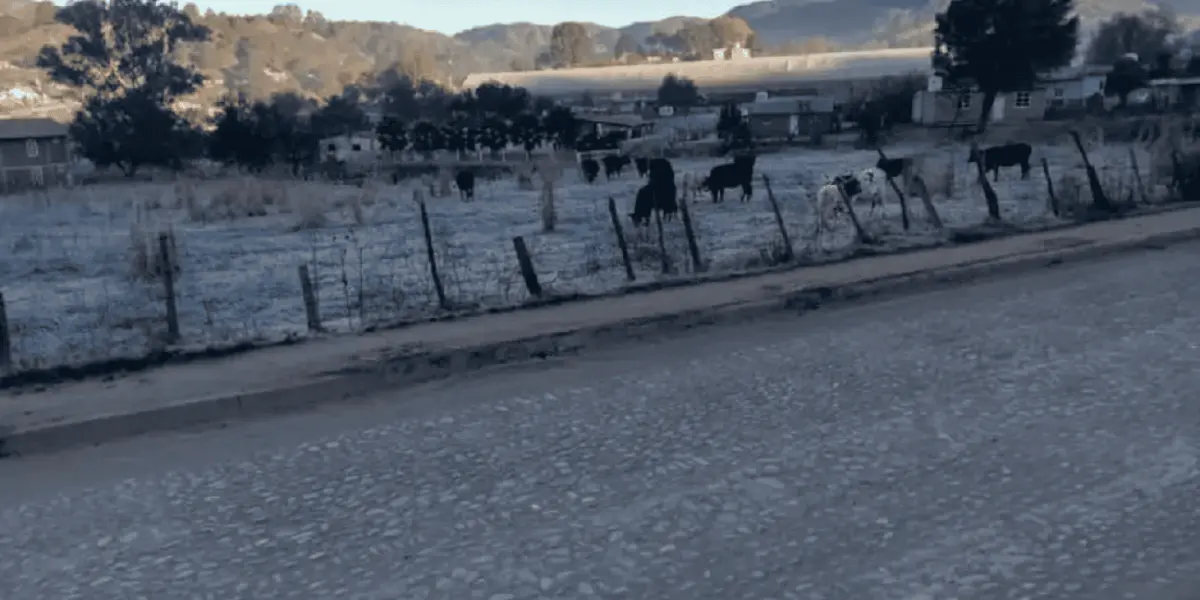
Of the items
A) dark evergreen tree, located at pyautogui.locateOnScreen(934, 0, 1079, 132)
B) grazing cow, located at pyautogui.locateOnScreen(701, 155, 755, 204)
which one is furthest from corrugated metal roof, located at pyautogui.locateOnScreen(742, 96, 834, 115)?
grazing cow, located at pyautogui.locateOnScreen(701, 155, 755, 204)

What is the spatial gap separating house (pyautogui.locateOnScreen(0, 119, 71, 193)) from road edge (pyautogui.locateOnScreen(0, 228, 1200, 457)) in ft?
134

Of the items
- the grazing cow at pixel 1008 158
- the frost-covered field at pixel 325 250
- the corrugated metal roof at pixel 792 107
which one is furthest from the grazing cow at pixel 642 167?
the corrugated metal roof at pixel 792 107

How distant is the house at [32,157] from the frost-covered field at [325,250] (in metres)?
17.6

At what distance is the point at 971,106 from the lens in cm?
6650

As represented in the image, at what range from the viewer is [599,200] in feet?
84.1

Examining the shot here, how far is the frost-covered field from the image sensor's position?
1176cm

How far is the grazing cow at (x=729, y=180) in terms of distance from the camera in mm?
24078

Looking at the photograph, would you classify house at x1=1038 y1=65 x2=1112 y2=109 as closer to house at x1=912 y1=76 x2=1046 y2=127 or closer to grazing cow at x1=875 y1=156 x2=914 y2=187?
house at x1=912 y1=76 x2=1046 y2=127

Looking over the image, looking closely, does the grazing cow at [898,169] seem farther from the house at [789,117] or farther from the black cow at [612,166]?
the house at [789,117]

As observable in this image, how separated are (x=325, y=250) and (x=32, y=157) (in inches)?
1404

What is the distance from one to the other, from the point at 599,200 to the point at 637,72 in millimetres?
131227

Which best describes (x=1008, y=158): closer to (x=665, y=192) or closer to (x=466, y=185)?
(x=665, y=192)

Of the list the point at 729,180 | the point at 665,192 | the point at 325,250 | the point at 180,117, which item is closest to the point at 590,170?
the point at 729,180

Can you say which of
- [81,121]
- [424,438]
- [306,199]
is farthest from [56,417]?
[81,121]
